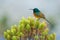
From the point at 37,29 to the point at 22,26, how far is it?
0.10 metres

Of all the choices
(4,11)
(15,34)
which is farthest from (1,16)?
(15,34)

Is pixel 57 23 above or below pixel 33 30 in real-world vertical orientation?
below

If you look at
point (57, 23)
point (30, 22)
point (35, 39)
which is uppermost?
point (30, 22)

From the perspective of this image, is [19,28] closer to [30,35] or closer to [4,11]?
[30,35]

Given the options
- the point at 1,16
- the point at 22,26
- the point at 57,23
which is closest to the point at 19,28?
the point at 22,26

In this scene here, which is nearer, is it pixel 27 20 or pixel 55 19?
pixel 27 20

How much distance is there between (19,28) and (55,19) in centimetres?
123

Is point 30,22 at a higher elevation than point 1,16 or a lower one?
higher

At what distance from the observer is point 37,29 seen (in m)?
1.23

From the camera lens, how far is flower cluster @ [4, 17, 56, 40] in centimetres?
122

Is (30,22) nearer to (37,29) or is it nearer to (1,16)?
(37,29)

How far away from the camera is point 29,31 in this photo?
48.1 inches

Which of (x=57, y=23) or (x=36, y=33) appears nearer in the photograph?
(x=36, y=33)

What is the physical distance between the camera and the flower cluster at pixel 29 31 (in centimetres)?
122
